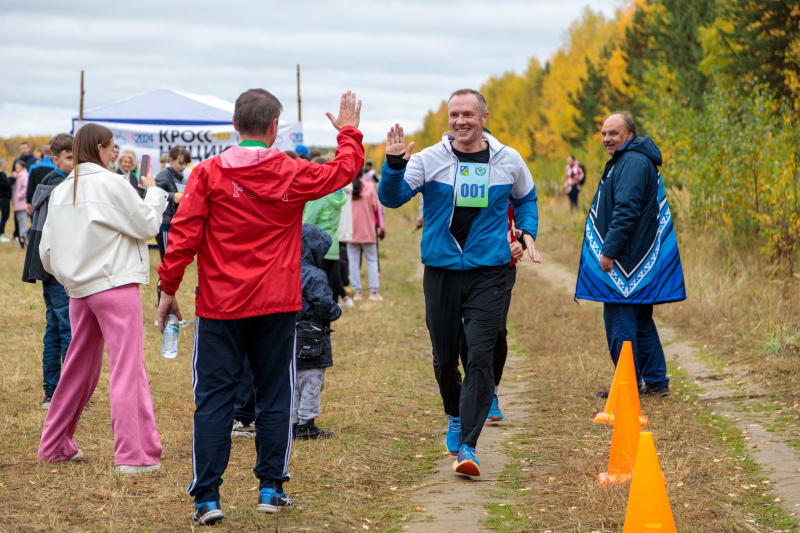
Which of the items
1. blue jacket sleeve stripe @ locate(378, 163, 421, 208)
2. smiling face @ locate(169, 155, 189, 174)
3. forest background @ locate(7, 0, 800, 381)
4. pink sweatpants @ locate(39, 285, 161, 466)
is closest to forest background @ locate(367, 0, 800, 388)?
forest background @ locate(7, 0, 800, 381)

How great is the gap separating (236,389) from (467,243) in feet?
5.28

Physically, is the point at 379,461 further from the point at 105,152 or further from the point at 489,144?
the point at 105,152

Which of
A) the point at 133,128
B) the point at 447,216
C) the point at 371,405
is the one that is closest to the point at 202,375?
the point at 447,216

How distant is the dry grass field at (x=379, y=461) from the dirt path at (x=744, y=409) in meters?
0.11

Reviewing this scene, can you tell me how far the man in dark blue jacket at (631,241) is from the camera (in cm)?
632

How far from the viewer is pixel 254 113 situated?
3.94 m

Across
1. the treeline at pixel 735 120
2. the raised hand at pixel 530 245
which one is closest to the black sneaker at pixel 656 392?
the raised hand at pixel 530 245

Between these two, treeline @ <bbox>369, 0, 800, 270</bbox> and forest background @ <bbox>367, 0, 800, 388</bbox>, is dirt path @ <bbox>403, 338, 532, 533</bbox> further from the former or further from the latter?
treeline @ <bbox>369, 0, 800, 270</bbox>

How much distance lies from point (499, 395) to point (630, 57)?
109ft

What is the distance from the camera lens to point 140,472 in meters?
4.73

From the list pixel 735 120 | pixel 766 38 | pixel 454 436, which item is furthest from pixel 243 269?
pixel 766 38

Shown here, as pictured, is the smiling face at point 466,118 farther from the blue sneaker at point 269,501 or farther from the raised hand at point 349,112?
the blue sneaker at point 269,501

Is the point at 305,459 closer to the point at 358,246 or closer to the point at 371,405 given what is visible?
the point at 371,405

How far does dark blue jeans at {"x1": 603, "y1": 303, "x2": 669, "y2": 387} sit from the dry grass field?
0.27 m
